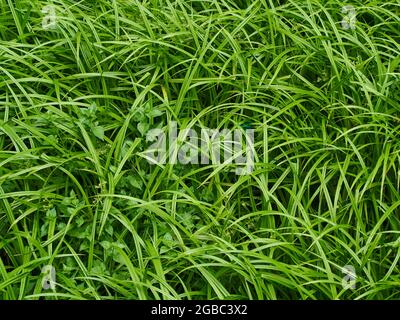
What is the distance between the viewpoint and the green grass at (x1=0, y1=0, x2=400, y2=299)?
9.25ft

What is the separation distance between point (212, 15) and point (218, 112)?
530 millimetres

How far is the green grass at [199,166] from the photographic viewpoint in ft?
9.25

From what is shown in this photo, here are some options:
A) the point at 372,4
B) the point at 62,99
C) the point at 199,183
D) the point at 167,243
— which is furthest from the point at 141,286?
the point at 372,4

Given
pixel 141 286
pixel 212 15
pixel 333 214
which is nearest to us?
pixel 141 286

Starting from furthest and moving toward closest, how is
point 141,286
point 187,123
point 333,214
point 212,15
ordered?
point 212,15 → point 187,123 → point 333,214 → point 141,286

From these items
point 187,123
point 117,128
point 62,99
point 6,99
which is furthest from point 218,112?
point 6,99

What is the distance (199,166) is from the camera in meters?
3.14

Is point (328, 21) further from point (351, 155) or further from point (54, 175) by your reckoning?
point (54, 175)

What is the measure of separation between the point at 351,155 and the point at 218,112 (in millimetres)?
573

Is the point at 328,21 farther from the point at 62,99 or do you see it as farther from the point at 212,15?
the point at 62,99

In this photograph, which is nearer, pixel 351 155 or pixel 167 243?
pixel 167 243

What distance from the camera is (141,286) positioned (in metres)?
2.71

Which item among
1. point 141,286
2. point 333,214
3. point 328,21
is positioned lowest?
point 141,286

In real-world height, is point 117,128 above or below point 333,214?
above
